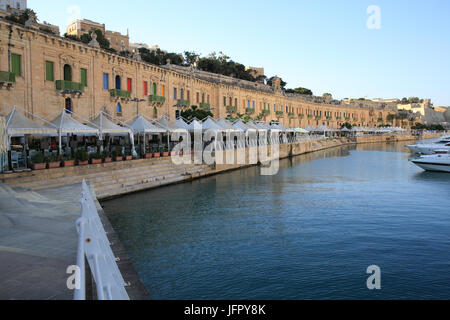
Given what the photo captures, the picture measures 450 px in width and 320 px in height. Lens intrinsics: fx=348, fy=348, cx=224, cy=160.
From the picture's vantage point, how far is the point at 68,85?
22.9m

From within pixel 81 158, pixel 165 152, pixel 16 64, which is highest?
pixel 16 64

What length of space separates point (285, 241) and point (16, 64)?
60.4ft

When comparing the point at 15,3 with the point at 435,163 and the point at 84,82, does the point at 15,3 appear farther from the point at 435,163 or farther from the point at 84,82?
the point at 435,163

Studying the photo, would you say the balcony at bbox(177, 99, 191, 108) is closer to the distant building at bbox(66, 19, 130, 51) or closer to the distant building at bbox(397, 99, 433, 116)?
the distant building at bbox(66, 19, 130, 51)

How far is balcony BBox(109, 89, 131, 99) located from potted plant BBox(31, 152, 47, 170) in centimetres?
1286

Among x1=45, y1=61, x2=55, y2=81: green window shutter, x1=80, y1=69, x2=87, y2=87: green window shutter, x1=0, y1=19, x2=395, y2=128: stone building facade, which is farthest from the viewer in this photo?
x1=80, y1=69, x2=87, y2=87: green window shutter

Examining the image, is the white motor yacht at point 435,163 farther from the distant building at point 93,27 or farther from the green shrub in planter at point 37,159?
the distant building at point 93,27

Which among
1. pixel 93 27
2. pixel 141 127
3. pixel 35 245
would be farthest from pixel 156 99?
pixel 93 27

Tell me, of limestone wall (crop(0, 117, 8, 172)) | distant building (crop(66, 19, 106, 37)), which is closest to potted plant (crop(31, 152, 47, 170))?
limestone wall (crop(0, 117, 8, 172))

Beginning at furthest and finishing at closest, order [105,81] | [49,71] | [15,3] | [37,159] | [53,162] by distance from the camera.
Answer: [15,3], [105,81], [49,71], [53,162], [37,159]

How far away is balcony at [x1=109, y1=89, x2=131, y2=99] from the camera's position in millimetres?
27172

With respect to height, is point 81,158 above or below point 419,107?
below

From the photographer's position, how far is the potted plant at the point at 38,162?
1486cm
